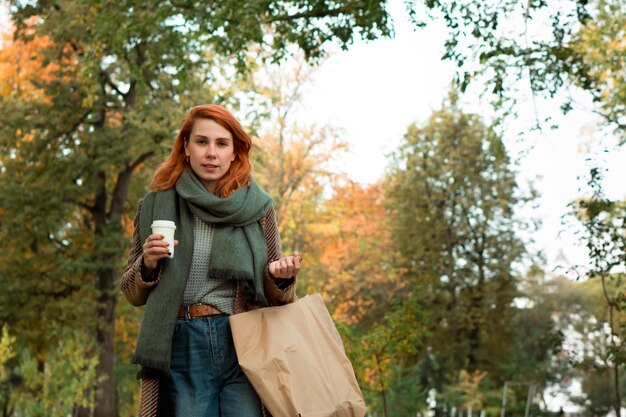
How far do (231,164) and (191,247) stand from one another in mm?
430

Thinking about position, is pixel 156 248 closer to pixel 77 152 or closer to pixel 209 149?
pixel 209 149

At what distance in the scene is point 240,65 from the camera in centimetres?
1145

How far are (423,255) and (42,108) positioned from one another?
1328 cm

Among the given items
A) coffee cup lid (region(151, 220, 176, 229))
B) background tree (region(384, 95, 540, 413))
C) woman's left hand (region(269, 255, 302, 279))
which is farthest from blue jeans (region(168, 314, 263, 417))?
background tree (region(384, 95, 540, 413))

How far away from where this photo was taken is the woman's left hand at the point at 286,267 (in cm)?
360

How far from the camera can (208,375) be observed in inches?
142

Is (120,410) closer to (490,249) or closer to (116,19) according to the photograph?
(490,249)

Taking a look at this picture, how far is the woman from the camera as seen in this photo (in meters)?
3.59

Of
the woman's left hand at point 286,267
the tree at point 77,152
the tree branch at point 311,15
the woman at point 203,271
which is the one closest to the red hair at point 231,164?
the woman at point 203,271

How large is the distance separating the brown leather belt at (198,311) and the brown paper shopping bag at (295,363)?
4.2 inches

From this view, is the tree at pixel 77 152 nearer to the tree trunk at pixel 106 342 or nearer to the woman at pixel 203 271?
the tree trunk at pixel 106 342

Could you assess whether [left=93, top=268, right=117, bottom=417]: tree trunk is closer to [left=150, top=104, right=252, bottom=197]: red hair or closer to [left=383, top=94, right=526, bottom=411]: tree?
[left=383, top=94, right=526, bottom=411]: tree

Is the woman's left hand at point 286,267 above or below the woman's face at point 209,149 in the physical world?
below

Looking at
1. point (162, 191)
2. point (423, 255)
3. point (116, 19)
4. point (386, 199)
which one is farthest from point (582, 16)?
point (386, 199)
